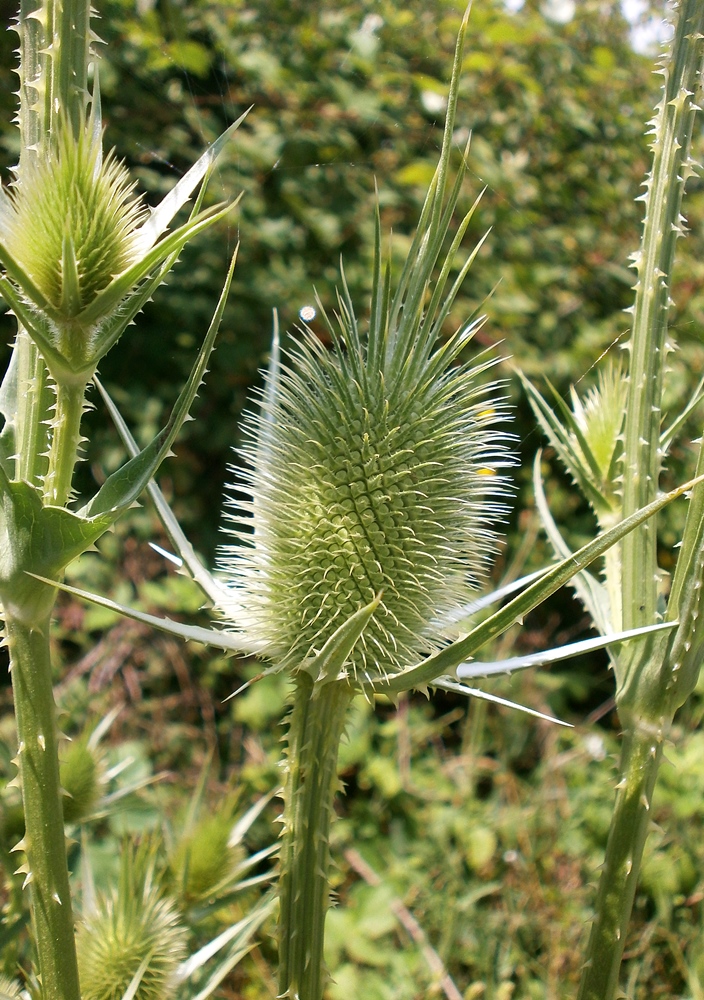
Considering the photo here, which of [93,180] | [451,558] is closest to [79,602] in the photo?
[451,558]

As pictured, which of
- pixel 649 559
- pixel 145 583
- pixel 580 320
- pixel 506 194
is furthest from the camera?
pixel 580 320

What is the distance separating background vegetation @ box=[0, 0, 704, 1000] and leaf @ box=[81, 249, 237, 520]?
153 centimetres

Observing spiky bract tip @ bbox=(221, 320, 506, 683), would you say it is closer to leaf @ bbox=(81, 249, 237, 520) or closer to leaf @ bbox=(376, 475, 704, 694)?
leaf @ bbox=(376, 475, 704, 694)

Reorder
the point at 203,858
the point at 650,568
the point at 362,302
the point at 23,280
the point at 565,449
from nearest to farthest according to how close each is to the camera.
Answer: the point at 23,280
the point at 650,568
the point at 565,449
the point at 203,858
the point at 362,302

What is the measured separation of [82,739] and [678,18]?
1269 millimetres

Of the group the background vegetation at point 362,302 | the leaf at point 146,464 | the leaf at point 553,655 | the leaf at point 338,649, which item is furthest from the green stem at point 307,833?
the background vegetation at point 362,302

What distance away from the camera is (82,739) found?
139 centimetres

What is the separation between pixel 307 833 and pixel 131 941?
0.36m

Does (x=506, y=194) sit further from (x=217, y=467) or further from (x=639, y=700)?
(x=639, y=700)

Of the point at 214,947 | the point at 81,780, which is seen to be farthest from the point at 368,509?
the point at 81,780

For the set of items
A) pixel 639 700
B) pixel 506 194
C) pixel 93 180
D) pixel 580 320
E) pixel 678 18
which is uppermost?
pixel 506 194

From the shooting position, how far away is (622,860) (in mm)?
990

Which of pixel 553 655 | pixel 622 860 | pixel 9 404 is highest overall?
pixel 9 404

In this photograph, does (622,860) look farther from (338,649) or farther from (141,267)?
(141,267)
